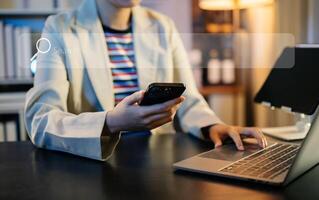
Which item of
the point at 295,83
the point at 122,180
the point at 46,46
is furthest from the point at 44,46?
the point at 295,83

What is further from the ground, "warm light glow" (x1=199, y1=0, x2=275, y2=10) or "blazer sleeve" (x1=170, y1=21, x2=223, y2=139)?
"warm light glow" (x1=199, y1=0, x2=275, y2=10)

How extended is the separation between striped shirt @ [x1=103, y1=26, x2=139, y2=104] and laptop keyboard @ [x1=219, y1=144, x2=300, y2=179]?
1.12 ft

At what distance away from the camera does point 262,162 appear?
0.69 meters

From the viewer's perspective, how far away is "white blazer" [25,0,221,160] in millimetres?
789

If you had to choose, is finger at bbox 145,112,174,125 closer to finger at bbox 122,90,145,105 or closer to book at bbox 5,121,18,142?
finger at bbox 122,90,145,105

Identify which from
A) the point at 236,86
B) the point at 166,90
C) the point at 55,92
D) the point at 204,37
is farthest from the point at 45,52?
the point at 236,86

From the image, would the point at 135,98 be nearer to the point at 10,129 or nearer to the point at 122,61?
the point at 122,61

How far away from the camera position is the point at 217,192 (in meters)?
0.58

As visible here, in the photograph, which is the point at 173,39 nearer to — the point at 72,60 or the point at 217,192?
the point at 72,60

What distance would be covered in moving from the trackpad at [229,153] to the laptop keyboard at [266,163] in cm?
2

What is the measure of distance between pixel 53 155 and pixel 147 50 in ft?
1.16

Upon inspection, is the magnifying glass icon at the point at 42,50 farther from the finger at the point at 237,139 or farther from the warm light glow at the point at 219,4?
the warm light glow at the point at 219,4

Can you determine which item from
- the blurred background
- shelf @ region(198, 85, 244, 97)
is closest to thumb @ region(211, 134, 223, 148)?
the blurred background

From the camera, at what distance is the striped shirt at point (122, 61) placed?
3.09 ft
